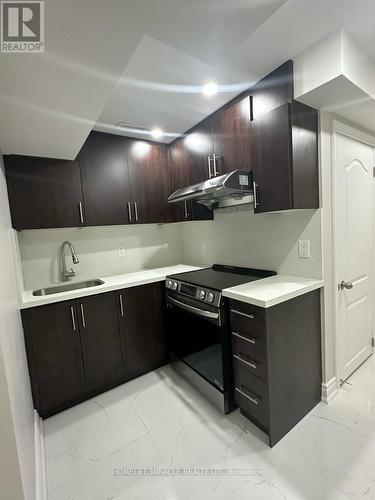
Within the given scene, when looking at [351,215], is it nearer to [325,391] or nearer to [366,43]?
[366,43]

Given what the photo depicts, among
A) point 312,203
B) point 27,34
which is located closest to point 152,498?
point 312,203

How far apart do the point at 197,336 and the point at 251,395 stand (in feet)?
1.88

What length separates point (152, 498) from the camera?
3.99 ft

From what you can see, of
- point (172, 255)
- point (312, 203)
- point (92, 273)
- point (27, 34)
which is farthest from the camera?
point (172, 255)

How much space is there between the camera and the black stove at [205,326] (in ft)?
5.48

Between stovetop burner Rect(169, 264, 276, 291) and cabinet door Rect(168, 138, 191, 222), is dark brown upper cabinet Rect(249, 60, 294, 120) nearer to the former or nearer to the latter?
cabinet door Rect(168, 138, 191, 222)

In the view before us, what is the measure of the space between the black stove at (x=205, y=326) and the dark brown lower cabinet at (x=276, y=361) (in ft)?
0.26

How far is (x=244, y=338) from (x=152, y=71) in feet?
5.88

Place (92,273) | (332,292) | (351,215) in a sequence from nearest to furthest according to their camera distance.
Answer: (332,292)
(351,215)
(92,273)

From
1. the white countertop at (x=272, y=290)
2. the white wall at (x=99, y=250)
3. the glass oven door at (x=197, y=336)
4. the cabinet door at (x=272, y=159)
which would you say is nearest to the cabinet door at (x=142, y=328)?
the glass oven door at (x=197, y=336)

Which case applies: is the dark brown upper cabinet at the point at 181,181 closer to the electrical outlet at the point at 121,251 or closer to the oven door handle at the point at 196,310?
the electrical outlet at the point at 121,251

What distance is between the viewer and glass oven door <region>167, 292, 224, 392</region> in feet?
5.58

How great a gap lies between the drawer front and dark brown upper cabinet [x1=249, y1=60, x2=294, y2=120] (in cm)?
133

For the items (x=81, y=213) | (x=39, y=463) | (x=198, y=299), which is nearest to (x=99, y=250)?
(x=81, y=213)
